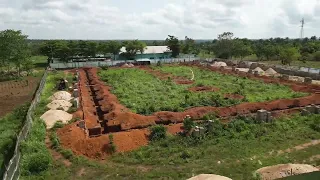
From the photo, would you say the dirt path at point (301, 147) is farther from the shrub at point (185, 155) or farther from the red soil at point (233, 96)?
the red soil at point (233, 96)

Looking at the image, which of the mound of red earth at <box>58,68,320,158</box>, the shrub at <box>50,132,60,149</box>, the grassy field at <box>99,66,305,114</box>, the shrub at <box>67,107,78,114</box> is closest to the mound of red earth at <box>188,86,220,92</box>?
the grassy field at <box>99,66,305,114</box>

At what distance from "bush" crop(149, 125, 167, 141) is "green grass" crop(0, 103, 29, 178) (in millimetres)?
7829

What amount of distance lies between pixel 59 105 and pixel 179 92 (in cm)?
1211

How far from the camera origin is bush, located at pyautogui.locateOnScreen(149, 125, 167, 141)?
18.4 meters

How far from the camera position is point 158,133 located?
18500mm

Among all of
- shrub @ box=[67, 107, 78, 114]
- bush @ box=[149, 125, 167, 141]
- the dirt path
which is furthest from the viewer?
shrub @ box=[67, 107, 78, 114]

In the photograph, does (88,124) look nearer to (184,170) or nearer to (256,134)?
(184,170)

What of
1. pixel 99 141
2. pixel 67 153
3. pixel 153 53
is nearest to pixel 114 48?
pixel 153 53

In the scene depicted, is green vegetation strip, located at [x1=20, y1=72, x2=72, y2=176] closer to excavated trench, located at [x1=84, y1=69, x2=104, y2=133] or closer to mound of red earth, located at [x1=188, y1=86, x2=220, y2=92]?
excavated trench, located at [x1=84, y1=69, x2=104, y2=133]

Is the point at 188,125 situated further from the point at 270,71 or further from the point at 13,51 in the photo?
the point at 13,51

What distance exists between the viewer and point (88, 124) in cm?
2159

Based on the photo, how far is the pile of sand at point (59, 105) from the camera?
2488cm

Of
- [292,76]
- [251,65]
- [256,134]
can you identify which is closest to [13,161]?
[256,134]

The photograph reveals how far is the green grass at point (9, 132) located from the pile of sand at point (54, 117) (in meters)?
1.72
